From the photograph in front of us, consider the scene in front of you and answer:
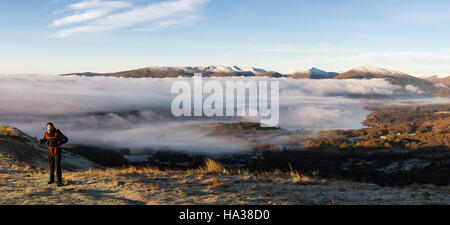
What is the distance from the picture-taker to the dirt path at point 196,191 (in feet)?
33.3

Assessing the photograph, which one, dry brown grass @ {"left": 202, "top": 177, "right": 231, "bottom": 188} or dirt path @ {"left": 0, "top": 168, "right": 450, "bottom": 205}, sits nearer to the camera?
dirt path @ {"left": 0, "top": 168, "right": 450, "bottom": 205}

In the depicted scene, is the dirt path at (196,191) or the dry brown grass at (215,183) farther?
the dry brown grass at (215,183)

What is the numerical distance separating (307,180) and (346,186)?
5.84 feet

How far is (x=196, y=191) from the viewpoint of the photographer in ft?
38.1

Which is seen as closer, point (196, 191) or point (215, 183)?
point (196, 191)

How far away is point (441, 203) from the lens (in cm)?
1081

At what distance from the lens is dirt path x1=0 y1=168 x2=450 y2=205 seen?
33.3 ft

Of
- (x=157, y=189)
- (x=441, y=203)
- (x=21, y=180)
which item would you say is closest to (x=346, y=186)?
(x=441, y=203)
